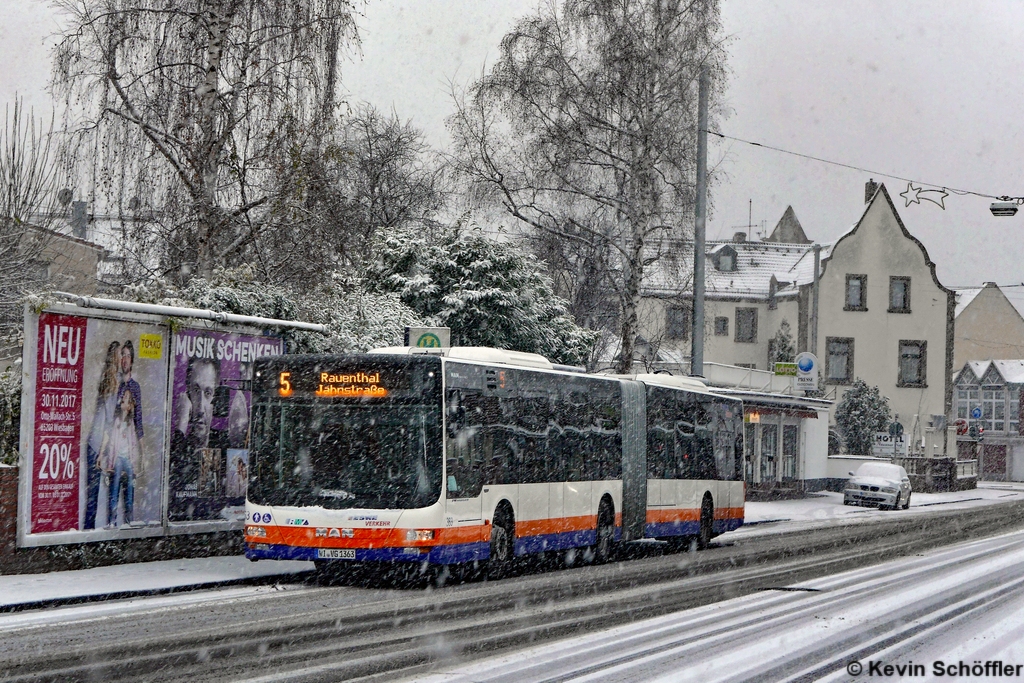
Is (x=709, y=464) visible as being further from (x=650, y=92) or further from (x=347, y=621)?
(x=347, y=621)

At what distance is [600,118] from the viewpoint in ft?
108

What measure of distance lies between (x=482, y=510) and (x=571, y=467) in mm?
3114

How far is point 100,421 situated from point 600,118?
19054 millimetres

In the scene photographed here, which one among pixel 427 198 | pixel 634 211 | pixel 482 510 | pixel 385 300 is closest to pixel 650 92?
pixel 634 211

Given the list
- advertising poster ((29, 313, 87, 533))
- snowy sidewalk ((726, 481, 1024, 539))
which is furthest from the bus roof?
snowy sidewalk ((726, 481, 1024, 539))

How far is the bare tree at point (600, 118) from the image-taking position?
32594 millimetres

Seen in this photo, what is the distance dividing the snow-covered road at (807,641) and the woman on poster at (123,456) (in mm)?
7539

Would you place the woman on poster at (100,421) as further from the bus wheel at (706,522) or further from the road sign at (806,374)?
the road sign at (806,374)

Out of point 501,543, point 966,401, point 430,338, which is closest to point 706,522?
point 430,338

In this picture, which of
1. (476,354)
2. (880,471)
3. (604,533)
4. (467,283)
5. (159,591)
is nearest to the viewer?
(159,591)

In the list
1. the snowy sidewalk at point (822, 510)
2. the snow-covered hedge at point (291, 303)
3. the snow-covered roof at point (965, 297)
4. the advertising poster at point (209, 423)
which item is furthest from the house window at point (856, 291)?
the advertising poster at point (209, 423)

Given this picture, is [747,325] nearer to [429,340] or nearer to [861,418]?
[861,418]

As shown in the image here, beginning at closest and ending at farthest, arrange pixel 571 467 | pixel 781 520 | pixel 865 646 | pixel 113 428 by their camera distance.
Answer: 1. pixel 865 646
2. pixel 113 428
3. pixel 571 467
4. pixel 781 520

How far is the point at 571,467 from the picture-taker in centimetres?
2025
